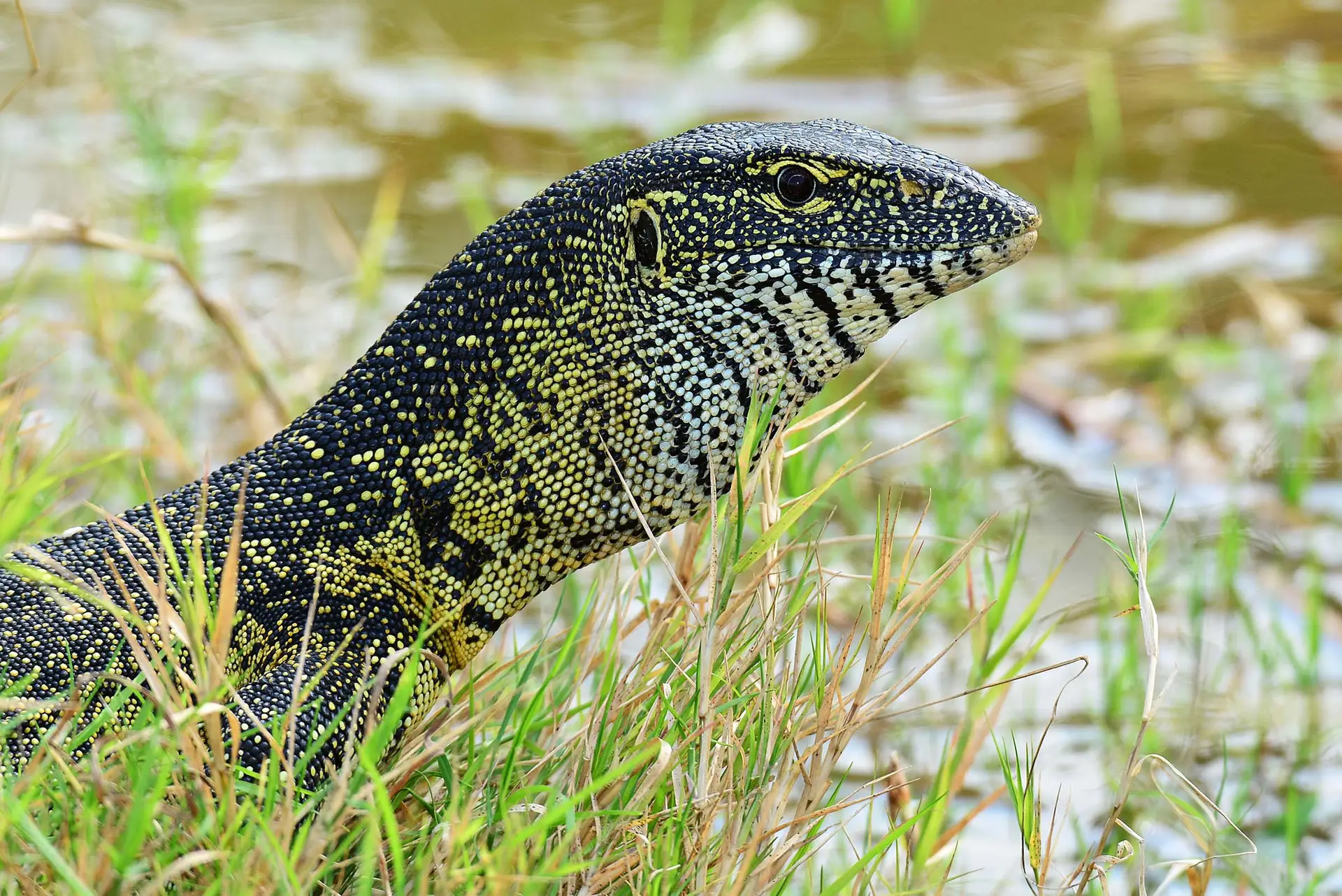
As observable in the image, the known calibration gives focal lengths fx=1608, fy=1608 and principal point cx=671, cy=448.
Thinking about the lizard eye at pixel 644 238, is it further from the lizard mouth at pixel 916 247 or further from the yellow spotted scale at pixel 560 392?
the lizard mouth at pixel 916 247

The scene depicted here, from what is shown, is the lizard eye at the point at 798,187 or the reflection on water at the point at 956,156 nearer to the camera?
the lizard eye at the point at 798,187

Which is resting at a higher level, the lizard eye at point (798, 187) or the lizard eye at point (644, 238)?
the lizard eye at point (798, 187)

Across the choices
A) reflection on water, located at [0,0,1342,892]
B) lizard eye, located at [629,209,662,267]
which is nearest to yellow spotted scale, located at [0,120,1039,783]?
lizard eye, located at [629,209,662,267]

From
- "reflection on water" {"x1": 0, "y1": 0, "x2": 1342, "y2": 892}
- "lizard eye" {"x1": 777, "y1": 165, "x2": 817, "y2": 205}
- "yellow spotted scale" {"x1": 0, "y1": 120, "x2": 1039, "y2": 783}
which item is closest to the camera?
"yellow spotted scale" {"x1": 0, "y1": 120, "x2": 1039, "y2": 783}

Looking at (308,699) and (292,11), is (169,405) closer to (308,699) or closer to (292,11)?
(308,699)

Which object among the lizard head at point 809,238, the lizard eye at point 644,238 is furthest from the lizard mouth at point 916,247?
the lizard eye at point 644,238

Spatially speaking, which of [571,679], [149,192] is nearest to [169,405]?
[149,192]

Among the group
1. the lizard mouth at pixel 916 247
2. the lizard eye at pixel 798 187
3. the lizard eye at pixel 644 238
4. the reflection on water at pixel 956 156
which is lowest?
the reflection on water at pixel 956 156

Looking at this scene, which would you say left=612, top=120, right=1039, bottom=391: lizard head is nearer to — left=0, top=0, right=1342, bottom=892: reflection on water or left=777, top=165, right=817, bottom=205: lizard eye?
left=777, top=165, right=817, bottom=205: lizard eye
